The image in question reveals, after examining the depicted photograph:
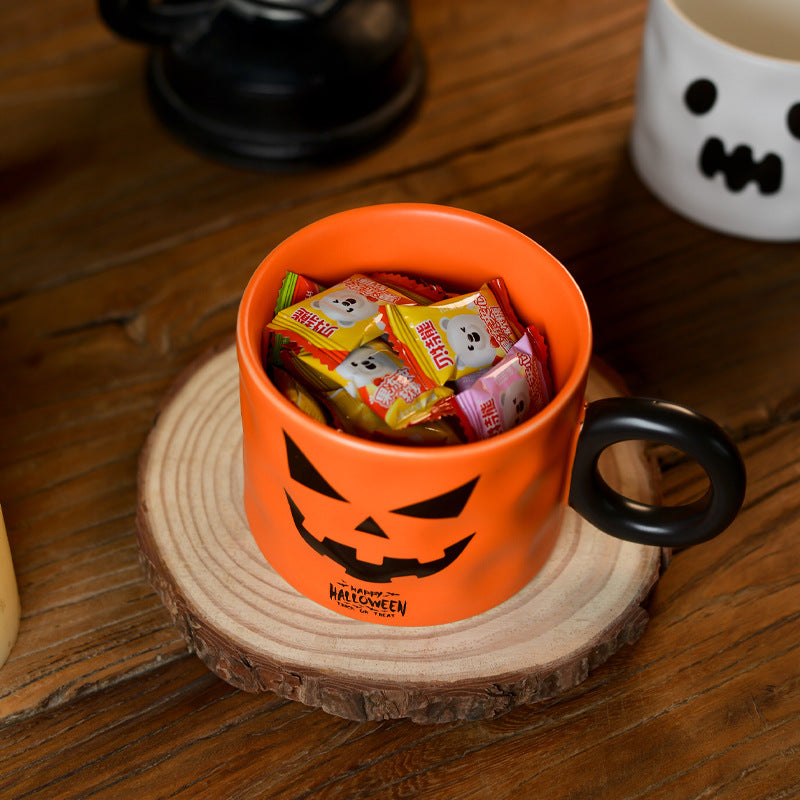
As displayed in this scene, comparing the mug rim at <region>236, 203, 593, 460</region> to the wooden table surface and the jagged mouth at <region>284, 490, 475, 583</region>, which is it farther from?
the wooden table surface

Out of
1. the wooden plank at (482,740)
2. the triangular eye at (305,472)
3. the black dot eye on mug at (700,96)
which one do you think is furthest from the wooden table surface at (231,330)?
the triangular eye at (305,472)

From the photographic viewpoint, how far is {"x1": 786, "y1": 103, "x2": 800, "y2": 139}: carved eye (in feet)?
3.12

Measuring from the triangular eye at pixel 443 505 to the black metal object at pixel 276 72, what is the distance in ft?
2.04

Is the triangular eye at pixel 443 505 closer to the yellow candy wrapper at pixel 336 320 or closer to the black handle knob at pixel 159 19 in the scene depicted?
the yellow candy wrapper at pixel 336 320

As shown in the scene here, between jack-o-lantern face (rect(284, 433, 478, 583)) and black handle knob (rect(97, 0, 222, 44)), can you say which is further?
black handle knob (rect(97, 0, 222, 44))

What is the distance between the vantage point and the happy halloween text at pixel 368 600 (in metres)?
0.72

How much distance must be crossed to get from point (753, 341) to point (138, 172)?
0.72m

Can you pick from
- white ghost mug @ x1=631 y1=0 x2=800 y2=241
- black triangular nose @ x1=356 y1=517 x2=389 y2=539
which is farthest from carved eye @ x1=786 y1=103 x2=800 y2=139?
black triangular nose @ x1=356 y1=517 x2=389 y2=539

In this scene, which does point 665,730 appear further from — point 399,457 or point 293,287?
point 293,287

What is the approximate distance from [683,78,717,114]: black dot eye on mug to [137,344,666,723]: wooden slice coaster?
0.41m

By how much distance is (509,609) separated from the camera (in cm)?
76

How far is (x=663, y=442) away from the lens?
0.67 m

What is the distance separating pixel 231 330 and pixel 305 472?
0.39 m

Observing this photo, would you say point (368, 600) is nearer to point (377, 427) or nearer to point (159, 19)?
point (377, 427)
